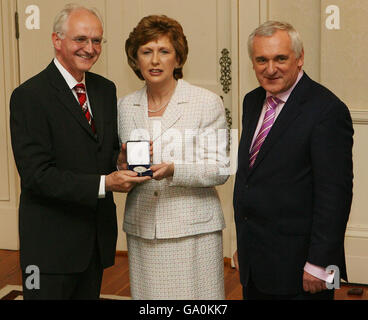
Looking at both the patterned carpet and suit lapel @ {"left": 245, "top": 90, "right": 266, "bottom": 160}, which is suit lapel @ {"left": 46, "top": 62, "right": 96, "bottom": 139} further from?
the patterned carpet

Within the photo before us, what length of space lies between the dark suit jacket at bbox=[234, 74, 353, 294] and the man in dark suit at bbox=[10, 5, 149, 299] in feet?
1.55

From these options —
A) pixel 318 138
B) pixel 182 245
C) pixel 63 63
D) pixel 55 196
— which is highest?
pixel 63 63

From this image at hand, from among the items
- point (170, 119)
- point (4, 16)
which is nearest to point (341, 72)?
point (170, 119)

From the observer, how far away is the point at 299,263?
8.16 ft

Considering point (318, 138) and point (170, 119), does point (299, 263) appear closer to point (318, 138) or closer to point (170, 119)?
point (318, 138)

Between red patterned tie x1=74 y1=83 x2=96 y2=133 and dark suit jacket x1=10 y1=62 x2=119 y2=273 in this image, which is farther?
red patterned tie x1=74 y1=83 x2=96 y2=133

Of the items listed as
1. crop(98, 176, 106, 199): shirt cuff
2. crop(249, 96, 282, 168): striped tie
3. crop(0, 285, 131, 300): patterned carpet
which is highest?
crop(249, 96, 282, 168): striped tie

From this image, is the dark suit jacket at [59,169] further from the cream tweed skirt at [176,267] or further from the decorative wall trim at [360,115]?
the decorative wall trim at [360,115]

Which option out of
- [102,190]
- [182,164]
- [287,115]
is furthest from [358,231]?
[102,190]

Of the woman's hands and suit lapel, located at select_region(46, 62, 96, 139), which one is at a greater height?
suit lapel, located at select_region(46, 62, 96, 139)

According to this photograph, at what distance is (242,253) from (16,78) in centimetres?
258

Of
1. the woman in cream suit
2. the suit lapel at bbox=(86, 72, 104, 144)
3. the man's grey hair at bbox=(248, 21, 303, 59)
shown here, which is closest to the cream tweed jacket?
the woman in cream suit

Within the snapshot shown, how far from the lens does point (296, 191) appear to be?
2.43 meters

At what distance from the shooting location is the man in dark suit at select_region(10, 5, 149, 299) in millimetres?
2572
